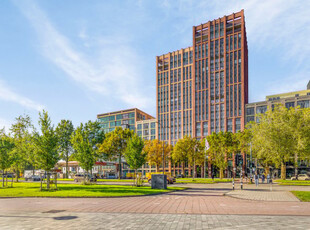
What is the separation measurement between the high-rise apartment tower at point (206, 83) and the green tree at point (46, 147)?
82.0 metres

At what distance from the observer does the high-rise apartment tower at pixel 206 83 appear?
105m

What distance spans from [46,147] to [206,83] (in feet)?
297

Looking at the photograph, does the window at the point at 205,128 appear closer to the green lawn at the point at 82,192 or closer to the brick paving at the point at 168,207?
the green lawn at the point at 82,192

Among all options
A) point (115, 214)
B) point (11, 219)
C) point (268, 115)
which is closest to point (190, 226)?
point (115, 214)

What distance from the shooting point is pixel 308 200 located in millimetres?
19859

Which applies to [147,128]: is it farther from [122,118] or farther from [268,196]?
[268,196]

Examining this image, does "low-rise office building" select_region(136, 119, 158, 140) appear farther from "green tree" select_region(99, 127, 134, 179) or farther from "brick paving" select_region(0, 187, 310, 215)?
"brick paving" select_region(0, 187, 310, 215)

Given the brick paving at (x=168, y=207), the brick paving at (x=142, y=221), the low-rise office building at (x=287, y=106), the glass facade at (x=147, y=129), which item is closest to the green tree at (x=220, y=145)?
the low-rise office building at (x=287, y=106)

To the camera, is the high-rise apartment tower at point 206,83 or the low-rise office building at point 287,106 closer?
the low-rise office building at point 287,106

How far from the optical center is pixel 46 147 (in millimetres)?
29906

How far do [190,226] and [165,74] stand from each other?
118861 mm

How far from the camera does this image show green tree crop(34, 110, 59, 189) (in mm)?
29891

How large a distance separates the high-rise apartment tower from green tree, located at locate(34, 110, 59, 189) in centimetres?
8204

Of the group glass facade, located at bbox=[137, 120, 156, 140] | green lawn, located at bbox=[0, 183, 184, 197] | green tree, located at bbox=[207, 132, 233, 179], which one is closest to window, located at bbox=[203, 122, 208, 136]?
glass facade, located at bbox=[137, 120, 156, 140]
